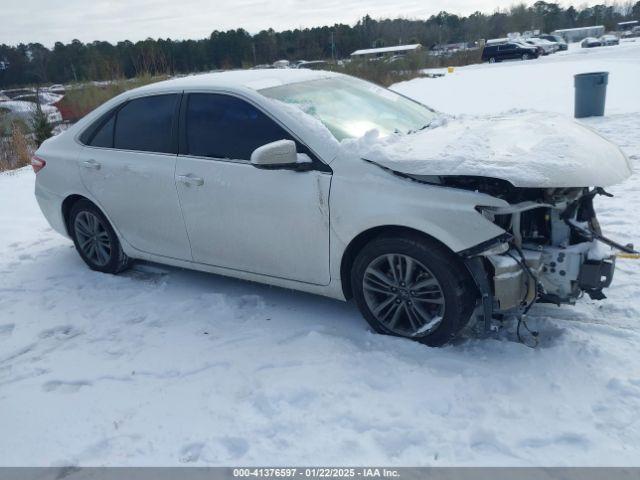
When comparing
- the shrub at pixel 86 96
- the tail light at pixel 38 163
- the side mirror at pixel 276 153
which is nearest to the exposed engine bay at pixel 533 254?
the side mirror at pixel 276 153

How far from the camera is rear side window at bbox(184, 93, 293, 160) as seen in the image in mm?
3905

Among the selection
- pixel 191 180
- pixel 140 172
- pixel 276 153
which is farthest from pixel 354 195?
pixel 140 172

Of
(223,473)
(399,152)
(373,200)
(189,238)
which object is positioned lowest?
(223,473)

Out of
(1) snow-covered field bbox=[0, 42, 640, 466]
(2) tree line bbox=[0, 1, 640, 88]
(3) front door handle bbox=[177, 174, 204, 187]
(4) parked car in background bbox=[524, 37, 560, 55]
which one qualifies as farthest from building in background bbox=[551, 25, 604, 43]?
(3) front door handle bbox=[177, 174, 204, 187]

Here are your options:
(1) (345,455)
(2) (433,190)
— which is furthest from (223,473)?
(2) (433,190)

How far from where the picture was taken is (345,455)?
2701 mm

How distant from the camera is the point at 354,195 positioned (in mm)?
3498

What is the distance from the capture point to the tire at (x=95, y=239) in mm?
5027

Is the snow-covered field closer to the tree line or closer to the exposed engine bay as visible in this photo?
the exposed engine bay

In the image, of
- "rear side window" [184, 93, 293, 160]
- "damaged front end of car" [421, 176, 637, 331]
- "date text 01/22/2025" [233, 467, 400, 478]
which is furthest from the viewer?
"rear side window" [184, 93, 293, 160]

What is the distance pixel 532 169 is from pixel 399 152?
79cm

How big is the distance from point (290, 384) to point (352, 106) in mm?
2109

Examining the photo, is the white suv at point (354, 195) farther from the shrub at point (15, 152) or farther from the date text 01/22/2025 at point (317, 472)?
the shrub at point (15, 152)

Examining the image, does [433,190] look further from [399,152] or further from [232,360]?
[232,360]
